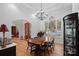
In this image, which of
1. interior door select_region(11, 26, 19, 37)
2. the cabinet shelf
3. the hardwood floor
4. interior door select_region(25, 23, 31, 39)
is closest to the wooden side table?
the hardwood floor

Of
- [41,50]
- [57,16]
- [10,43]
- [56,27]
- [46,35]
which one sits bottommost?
[41,50]

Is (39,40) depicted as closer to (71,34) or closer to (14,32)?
(14,32)

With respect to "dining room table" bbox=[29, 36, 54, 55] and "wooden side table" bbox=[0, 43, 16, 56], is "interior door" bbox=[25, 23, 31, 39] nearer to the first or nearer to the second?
"dining room table" bbox=[29, 36, 54, 55]

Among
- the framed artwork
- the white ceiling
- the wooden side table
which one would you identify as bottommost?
the wooden side table

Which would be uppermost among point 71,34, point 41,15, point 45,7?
point 45,7

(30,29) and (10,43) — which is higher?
(30,29)

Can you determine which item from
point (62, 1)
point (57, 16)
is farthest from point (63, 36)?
point (62, 1)

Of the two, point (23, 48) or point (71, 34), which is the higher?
point (71, 34)

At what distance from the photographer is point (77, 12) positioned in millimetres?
2178

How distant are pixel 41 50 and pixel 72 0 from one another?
1.18 m

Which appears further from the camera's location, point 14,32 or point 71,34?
point 71,34

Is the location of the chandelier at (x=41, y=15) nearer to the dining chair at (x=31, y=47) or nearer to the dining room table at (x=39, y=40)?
the dining room table at (x=39, y=40)

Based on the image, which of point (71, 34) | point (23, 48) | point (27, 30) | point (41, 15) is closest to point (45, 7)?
point (41, 15)

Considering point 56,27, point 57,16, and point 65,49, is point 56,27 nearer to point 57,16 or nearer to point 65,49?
point 57,16
